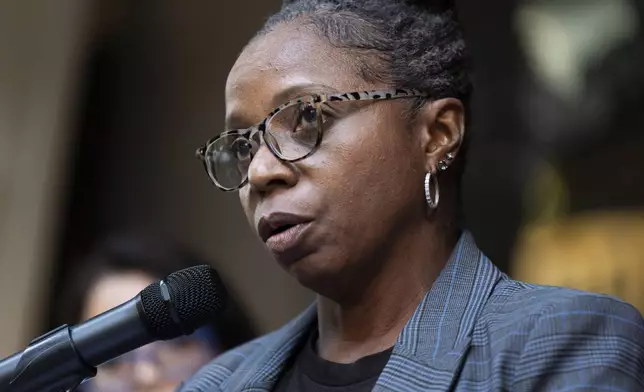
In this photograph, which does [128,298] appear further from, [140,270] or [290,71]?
[290,71]

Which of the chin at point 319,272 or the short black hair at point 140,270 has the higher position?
the chin at point 319,272

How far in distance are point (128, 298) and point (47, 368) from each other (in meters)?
0.80

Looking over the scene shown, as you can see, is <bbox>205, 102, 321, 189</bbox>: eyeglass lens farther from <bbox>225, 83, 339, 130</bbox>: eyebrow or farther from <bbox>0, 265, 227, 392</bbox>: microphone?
<bbox>0, 265, 227, 392</bbox>: microphone

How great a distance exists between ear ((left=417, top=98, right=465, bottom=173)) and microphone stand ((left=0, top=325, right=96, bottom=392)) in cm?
56

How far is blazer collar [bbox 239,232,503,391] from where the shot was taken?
1129 millimetres

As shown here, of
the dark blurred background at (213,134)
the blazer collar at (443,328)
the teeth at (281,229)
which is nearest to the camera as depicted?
the blazer collar at (443,328)

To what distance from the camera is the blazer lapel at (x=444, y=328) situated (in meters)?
1.12

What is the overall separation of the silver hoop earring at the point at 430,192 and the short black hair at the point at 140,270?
98 cm

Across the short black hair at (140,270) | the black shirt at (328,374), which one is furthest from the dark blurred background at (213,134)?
the black shirt at (328,374)

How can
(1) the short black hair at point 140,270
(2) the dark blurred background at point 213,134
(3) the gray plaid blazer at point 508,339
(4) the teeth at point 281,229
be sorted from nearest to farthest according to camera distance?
(3) the gray plaid blazer at point 508,339
(4) the teeth at point 281,229
(1) the short black hair at point 140,270
(2) the dark blurred background at point 213,134

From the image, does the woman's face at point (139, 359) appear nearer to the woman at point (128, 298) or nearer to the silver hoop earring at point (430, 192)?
the woman at point (128, 298)

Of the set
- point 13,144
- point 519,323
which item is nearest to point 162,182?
point 13,144

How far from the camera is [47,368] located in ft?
3.55

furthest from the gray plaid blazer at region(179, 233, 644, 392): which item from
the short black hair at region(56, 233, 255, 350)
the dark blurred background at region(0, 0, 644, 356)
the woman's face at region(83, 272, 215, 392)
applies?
the dark blurred background at region(0, 0, 644, 356)
